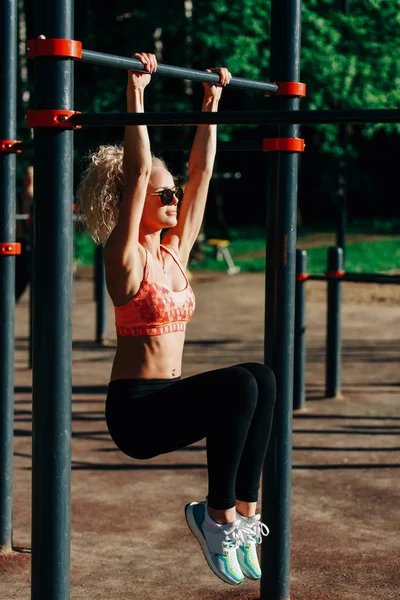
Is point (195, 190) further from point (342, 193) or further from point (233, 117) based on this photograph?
point (342, 193)

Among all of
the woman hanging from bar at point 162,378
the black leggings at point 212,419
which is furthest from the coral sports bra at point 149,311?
the black leggings at point 212,419

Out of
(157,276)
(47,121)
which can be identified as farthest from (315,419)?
(47,121)

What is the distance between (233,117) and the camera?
10.0 feet

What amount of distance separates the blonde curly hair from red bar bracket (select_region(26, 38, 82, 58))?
1.98 ft

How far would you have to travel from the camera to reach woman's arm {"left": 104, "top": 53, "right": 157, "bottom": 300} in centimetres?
325

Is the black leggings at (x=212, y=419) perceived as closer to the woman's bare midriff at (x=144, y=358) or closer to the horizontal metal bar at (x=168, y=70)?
the woman's bare midriff at (x=144, y=358)

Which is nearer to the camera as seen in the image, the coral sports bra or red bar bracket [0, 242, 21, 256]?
the coral sports bra

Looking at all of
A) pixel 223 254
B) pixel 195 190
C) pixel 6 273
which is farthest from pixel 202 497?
pixel 223 254

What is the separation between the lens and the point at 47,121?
3.07m

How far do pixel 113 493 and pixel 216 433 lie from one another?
8.26 ft

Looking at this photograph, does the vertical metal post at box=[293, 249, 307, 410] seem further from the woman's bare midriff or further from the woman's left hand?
the woman's bare midriff

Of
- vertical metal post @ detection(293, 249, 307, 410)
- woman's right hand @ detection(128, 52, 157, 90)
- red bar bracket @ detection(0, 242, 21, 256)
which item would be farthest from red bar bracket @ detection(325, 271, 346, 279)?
woman's right hand @ detection(128, 52, 157, 90)

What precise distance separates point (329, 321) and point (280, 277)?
13.7ft

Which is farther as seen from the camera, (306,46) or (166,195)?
(306,46)
